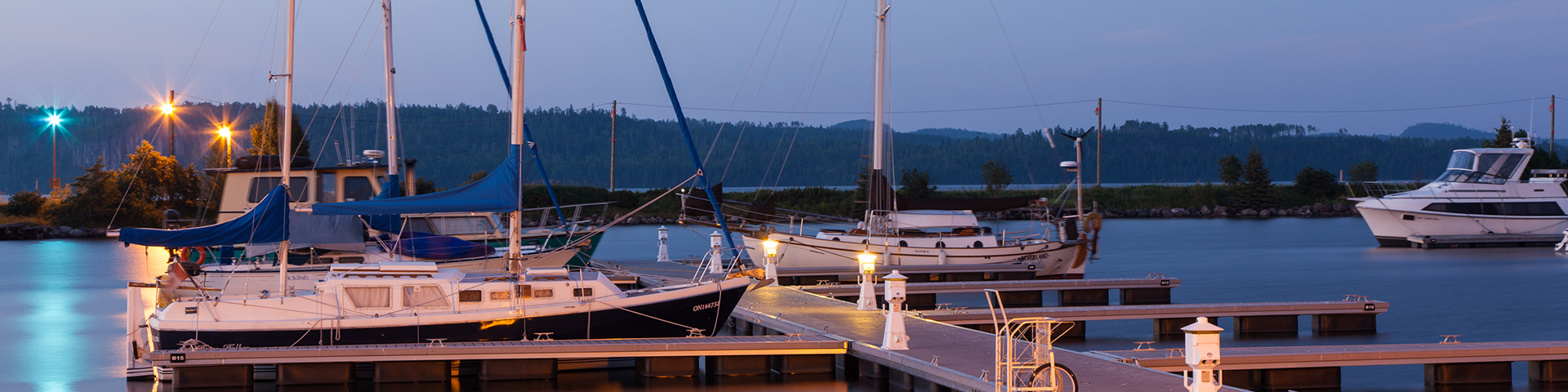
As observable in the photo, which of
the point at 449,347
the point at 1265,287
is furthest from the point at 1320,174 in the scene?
the point at 449,347

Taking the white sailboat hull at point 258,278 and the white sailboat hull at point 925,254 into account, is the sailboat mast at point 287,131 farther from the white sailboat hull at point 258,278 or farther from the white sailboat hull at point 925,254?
the white sailboat hull at point 925,254

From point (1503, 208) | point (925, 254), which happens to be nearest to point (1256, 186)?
point (1503, 208)

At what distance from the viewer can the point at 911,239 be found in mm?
30938

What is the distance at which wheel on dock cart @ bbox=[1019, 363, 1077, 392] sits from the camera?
1042cm

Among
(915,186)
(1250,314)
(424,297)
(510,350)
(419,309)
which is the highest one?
(915,186)

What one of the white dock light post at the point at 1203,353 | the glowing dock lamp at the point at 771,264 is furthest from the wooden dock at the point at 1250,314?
the white dock light post at the point at 1203,353

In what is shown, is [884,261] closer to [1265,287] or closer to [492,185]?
[1265,287]

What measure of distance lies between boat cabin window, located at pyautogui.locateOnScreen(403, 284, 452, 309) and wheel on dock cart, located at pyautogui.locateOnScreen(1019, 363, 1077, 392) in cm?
828

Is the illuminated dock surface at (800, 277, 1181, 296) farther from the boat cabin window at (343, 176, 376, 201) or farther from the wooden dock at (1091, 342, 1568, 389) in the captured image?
the boat cabin window at (343, 176, 376, 201)

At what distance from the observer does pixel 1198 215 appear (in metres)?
84.8

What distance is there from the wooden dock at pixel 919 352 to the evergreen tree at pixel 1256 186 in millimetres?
71502

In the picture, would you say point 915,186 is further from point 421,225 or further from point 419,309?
point 419,309

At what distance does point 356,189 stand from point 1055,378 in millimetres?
21158

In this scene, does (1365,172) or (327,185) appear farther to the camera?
(1365,172)
